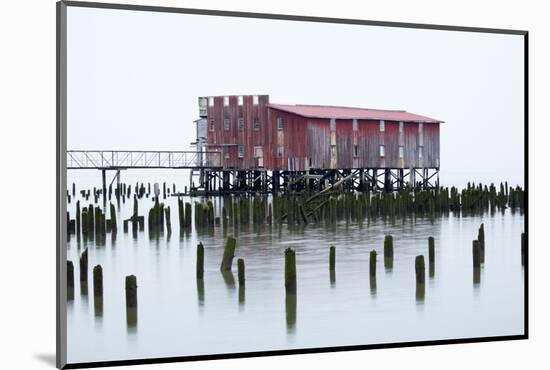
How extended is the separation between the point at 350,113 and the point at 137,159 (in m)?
3.30

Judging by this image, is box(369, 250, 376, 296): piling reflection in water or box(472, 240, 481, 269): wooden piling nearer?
box(369, 250, 376, 296): piling reflection in water

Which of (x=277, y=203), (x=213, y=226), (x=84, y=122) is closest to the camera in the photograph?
(x=84, y=122)

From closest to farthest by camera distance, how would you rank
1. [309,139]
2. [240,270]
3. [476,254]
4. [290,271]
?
1. [290,271]
2. [240,270]
3. [476,254]
4. [309,139]

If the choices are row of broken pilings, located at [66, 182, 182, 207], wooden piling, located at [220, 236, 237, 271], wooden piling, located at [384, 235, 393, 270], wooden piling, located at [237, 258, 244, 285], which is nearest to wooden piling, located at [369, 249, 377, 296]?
wooden piling, located at [384, 235, 393, 270]

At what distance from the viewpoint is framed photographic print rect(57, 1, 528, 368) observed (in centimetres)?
1062

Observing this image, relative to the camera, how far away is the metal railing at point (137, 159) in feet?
36.8

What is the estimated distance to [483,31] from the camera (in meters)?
12.1

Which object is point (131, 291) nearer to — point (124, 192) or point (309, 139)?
point (309, 139)

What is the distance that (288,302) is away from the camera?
1221 cm

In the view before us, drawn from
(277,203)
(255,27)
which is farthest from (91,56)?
(277,203)

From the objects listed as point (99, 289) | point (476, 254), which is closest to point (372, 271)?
point (476, 254)

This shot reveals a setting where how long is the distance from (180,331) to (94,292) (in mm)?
1107

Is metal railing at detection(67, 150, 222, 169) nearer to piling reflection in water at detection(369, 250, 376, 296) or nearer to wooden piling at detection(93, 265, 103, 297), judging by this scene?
wooden piling at detection(93, 265, 103, 297)

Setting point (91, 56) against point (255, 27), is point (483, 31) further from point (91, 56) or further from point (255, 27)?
point (91, 56)
